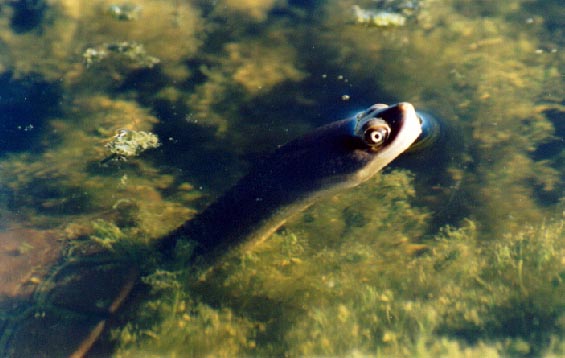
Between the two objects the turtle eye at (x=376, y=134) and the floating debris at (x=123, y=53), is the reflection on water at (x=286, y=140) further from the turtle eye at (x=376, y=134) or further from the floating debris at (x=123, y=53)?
the turtle eye at (x=376, y=134)

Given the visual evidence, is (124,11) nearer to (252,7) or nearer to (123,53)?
(123,53)

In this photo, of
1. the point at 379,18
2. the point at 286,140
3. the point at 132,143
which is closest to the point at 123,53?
the point at 132,143

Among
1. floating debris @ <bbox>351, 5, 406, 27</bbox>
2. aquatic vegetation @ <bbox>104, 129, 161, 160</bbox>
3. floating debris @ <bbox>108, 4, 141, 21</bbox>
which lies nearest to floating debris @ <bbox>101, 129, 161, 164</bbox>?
aquatic vegetation @ <bbox>104, 129, 161, 160</bbox>

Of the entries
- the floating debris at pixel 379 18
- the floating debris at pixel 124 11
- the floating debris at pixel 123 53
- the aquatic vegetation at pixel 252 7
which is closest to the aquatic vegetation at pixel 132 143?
the floating debris at pixel 123 53

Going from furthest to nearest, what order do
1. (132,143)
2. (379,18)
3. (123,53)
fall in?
(379,18) < (123,53) < (132,143)

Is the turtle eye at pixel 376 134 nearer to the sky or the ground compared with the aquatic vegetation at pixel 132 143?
nearer to the sky

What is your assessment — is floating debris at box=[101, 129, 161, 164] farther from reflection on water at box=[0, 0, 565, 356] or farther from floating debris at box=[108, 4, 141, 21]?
floating debris at box=[108, 4, 141, 21]
